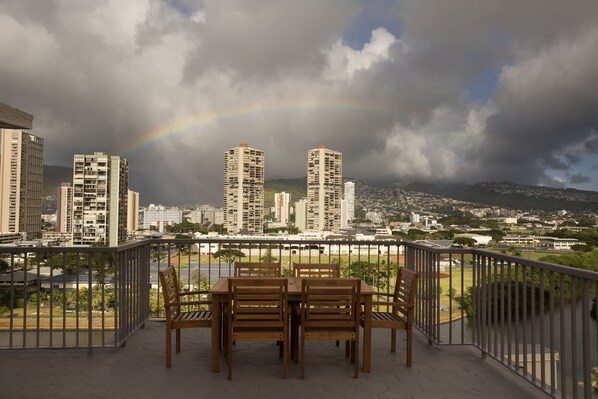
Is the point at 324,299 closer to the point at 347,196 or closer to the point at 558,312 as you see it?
the point at 558,312

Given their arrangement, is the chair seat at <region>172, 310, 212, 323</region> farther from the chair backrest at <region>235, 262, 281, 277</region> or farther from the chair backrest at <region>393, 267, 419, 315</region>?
the chair backrest at <region>393, 267, 419, 315</region>

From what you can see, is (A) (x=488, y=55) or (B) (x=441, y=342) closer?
(B) (x=441, y=342)

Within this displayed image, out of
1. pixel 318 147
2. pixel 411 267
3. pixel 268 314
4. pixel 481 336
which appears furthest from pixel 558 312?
pixel 318 147

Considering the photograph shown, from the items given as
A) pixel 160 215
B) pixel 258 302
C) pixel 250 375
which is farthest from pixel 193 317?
pixel 160 215

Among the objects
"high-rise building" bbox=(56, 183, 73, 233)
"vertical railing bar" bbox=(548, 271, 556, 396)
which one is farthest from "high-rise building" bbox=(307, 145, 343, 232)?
"vertical railing bar" bbox=(548, 271, 556, 396)

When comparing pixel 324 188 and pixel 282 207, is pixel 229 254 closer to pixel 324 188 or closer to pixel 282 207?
pixel 324 188

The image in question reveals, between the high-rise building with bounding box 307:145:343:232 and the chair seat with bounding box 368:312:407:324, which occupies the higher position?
the high-rise building with bounding box 307:145:343:232

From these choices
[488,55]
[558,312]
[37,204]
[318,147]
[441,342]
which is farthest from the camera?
[318,147]
